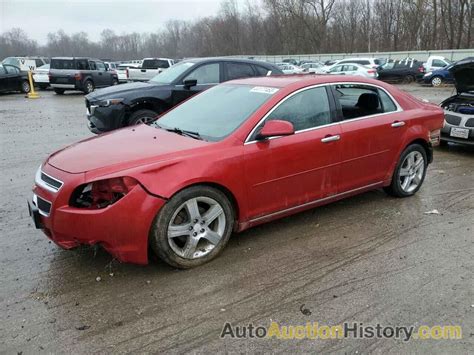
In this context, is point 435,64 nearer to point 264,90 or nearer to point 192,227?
point 264,90

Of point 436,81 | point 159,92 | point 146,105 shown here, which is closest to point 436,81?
point 436,81

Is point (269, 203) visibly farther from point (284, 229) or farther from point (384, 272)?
point (384, 272)

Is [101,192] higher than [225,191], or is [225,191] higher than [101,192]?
[101,192]

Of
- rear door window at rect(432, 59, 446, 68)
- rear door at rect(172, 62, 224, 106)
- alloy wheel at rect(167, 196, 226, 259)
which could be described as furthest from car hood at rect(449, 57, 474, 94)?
rear door window at rect(432, 59, 446, 68)

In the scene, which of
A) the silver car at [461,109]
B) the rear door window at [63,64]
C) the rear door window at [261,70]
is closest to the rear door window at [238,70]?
the rear door window at [261,70]

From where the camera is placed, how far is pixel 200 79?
8672 millimetres

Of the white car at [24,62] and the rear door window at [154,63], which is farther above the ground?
the white car at [24,62]

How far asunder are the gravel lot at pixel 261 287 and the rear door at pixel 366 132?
499 millimetres

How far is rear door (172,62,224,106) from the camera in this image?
8391 mm

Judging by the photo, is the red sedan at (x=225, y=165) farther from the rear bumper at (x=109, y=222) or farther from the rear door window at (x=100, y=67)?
the rear door window at (x=100, y=67)

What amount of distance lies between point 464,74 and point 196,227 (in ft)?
21.1

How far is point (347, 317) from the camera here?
294cm

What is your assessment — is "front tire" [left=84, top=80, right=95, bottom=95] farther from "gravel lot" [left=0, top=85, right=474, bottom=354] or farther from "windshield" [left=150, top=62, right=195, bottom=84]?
"gravel lot" [left=0, top=85, right=474, bottom=354]

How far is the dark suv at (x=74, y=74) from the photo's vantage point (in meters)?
20.5
